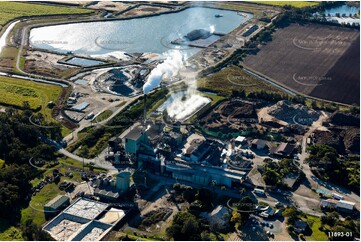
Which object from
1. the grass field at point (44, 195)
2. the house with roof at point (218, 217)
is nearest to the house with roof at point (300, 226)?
the house with roof at point (218, 217)

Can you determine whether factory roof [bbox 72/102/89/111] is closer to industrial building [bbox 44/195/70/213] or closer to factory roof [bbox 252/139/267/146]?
A: industrial building [bbox 44/195/70/213]

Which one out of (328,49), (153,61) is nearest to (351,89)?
(328,49)

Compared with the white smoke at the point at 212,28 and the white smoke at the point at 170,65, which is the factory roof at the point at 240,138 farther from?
the white smoke at the point at 212,28

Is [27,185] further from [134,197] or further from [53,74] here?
[53,74]

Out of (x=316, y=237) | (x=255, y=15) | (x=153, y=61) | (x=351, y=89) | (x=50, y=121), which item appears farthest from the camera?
(x=255, y=15)

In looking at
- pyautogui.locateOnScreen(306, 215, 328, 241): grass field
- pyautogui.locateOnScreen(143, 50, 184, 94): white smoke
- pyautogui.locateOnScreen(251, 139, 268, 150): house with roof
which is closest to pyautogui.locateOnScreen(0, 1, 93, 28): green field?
pyautogui.locateOnScreen(143, 50, 184, 94): white smoke
